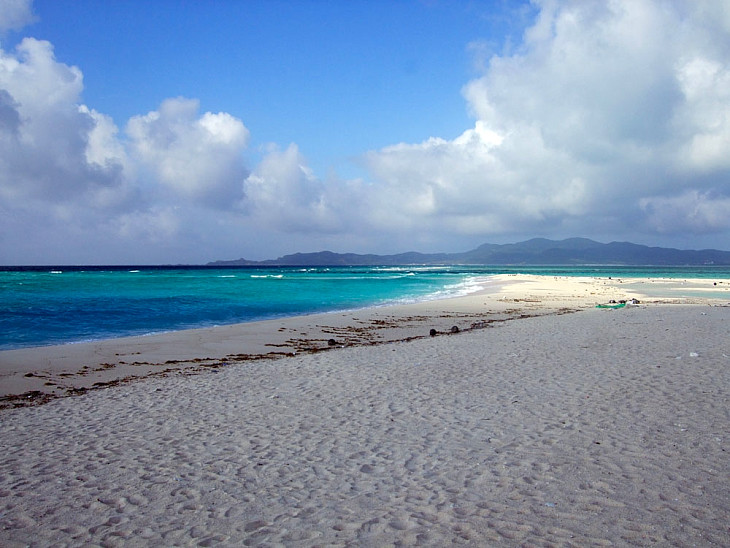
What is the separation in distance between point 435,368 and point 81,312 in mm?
22799

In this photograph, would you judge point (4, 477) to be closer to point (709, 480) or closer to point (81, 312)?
point (709, 480)

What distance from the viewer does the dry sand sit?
444cm

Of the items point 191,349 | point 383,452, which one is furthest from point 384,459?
point 191,349

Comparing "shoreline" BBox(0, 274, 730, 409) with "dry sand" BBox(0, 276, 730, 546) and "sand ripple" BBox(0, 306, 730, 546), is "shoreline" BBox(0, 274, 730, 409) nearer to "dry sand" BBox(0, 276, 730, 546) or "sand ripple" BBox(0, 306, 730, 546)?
"dry sand" BBox(0, 276, 730, 546)

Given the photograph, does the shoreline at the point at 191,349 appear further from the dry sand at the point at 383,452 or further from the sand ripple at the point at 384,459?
the sand ripple at the point at 384,459

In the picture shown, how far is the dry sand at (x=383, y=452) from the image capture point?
4.44 meters

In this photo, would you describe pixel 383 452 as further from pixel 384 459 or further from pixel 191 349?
pixel 191 349

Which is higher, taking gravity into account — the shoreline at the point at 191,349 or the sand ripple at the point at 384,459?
the sand ripple at the point at 384,459

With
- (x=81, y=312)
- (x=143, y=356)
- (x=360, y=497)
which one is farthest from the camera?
(x=81, y=312)

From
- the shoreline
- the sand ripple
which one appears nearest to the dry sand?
the sand ripple

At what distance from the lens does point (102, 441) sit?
22.2 ft

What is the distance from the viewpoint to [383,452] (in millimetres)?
6199

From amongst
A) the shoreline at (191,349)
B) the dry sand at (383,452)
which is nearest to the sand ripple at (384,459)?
the dry sand at (383,452)

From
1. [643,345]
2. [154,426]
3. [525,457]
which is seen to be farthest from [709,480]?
[643,345]
